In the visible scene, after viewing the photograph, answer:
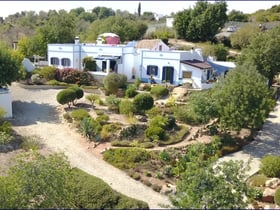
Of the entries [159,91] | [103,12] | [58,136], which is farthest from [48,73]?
[103,12]

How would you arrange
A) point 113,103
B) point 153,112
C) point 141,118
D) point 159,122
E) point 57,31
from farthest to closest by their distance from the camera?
point 57,31, point 113,103, point 153,112, point 141,118, point 159,122

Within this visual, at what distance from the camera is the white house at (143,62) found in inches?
1480

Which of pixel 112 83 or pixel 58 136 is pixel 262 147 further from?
→ pixel 112 83

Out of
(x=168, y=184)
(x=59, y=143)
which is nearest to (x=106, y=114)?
(x=59, y=143)

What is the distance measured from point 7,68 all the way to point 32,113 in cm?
404

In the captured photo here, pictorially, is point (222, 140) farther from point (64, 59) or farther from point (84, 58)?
point (64, 59)

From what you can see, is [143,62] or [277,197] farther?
[143,62]

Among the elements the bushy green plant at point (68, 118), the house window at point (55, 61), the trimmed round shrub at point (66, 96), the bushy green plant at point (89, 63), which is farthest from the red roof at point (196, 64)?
the house window at point (55, 61)

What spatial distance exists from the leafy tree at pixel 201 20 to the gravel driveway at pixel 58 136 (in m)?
31.9

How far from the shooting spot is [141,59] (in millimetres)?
39500

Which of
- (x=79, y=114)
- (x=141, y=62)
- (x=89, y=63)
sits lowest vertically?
(x=79, y=114)

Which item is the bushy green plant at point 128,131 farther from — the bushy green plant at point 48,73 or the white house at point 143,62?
the bushy green plant at point 48,73

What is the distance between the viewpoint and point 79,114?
2738cm

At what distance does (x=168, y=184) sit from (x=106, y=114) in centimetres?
1071
